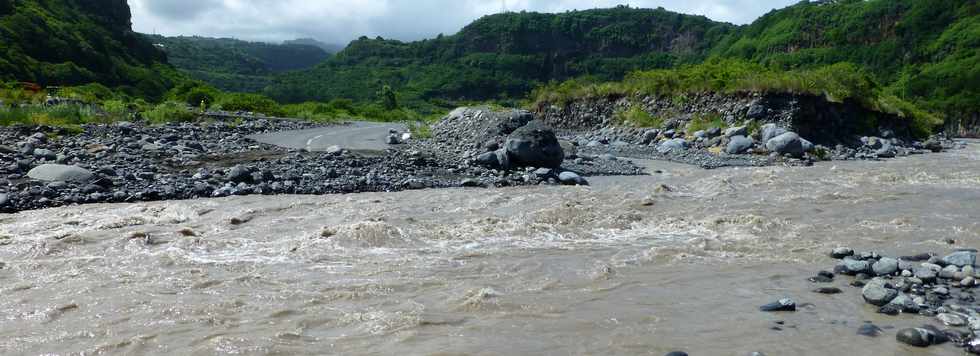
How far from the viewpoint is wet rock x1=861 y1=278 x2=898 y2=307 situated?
5.74 meters

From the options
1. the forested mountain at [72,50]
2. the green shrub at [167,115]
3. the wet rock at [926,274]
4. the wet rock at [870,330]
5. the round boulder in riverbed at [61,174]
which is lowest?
the wet rock at [870,330]

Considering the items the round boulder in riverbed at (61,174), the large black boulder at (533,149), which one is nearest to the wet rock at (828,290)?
the large black boulder at (533,149)

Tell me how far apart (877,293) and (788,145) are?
1574 cm

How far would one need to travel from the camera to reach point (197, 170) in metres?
14.7

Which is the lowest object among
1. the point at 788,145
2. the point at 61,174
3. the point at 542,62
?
the point at 788,145

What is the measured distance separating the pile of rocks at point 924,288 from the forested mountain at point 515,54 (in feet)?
324

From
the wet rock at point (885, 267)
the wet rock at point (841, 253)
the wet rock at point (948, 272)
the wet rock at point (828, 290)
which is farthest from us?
the wet rock at point (841, 253)

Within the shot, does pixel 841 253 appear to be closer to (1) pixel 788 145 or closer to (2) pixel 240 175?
(2) pixel 240 175

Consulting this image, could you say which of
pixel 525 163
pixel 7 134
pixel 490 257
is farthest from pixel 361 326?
pixel 7 134

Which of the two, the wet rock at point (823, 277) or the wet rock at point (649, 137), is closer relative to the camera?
the wet rock at point (823, 277)

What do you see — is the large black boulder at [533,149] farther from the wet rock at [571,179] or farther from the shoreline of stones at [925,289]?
the shoreline of stones at [925,289]

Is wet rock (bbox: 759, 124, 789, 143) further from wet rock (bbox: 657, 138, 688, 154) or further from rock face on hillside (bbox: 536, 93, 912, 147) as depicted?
wet rock (bbox: 657, 138, 688, 154)

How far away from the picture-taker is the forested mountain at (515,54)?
11075 centimetres

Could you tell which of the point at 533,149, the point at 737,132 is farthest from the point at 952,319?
the point at 737,132
